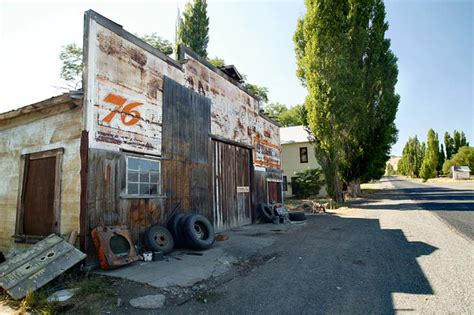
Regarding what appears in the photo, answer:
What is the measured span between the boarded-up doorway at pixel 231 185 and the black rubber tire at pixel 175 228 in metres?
2.58

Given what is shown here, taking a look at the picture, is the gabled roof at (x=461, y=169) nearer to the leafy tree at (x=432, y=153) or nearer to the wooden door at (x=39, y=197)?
the leafy tree at (x=432, y=153)

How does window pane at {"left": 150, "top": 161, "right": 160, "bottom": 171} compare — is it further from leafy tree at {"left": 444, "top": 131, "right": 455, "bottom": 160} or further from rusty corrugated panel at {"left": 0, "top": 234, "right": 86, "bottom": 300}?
leafy tree at {"left": 444, "top": 131, "right": 455, "bottom": 160}

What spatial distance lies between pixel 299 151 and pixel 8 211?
985 inches

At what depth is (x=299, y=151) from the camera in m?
29.0

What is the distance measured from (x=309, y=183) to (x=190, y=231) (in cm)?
2091

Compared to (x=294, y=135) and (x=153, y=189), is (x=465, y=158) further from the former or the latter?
(x=153, y=189)

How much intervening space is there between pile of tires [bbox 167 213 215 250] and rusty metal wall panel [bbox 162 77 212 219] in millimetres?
495

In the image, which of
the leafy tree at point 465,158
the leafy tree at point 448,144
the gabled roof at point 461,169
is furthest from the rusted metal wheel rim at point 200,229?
the leafy tree at point 448,144

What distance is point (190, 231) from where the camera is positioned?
24.0 feet

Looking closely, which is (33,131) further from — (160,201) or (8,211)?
(160,201)

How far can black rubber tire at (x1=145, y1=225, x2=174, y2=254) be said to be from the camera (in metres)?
6.63

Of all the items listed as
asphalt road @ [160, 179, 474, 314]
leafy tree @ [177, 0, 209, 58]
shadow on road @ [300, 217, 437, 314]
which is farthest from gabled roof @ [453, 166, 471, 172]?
shadow on road @ [300, 217, 437, 314]

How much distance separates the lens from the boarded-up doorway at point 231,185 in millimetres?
10547

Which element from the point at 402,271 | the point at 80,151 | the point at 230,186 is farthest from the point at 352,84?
the point at 80,151
